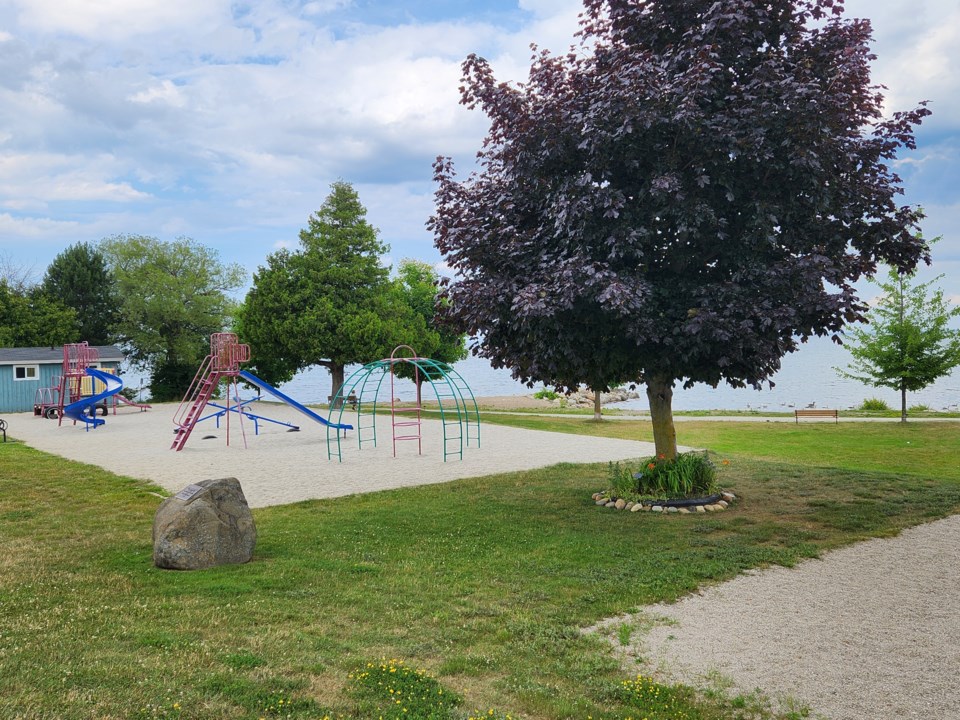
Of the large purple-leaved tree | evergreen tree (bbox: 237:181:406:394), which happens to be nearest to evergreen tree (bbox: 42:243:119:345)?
evergreen tree (bbox: 237:181:406:394)

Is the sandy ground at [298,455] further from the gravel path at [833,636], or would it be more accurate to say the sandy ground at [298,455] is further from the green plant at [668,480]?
the gravel path at [833,636]

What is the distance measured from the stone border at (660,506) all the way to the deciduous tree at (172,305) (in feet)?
108

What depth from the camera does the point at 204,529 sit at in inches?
321

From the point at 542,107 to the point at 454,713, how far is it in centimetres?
815

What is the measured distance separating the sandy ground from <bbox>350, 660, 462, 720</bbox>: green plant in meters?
7.72

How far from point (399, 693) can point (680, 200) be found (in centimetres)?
697

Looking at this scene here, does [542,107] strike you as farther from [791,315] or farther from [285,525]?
[285,525]

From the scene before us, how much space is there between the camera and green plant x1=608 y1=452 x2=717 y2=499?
11664 millimetres

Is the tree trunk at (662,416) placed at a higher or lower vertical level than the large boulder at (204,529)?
higher

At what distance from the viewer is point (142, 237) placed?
43.9 meters

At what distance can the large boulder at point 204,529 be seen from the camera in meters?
8.05

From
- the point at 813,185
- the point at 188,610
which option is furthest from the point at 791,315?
the point at 188,610

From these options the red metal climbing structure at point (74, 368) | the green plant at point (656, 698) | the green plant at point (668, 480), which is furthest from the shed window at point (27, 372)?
the green plant at point (656, 698)

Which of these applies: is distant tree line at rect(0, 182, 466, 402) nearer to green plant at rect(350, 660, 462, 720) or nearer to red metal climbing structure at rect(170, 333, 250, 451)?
red metal climbing structure at rect(170, 333, 250, 451)
